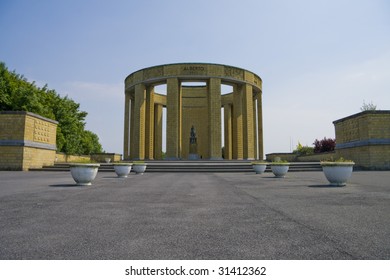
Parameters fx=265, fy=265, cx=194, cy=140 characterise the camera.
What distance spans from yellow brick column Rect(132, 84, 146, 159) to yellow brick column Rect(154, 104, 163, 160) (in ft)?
29.8

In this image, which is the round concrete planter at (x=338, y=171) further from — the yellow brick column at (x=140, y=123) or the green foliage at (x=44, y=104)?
the green foliage at (x=44, y=104)

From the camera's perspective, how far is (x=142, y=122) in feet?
117

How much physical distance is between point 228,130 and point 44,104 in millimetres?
27526

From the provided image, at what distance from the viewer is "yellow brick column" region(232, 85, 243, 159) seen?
38281mm

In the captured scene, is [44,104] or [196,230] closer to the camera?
[196,230]

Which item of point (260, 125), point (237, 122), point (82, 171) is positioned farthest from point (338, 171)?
point (260, 125)

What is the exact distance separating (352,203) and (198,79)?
30.0 metres

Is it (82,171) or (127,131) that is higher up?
(127,131)

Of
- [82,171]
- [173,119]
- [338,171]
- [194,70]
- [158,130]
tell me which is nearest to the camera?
[338,171]

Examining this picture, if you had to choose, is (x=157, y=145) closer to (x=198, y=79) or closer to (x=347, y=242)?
(x=198, y=79)

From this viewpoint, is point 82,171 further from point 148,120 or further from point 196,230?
point 148,120

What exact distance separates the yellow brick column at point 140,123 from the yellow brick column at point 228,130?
14692 mm

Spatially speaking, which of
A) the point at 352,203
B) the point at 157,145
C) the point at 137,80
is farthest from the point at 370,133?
the point at 157,145

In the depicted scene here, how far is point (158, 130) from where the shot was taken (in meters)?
45.4
